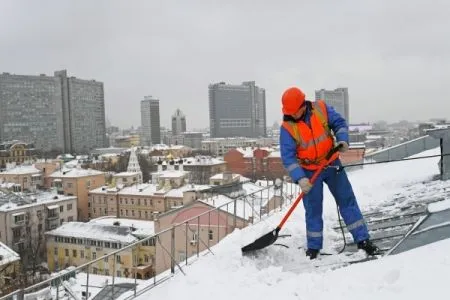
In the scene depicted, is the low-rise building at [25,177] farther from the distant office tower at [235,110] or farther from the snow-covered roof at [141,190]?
the distant office tower at [235,110]

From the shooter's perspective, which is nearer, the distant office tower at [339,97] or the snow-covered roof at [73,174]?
the snow-covered roof at [73,174]

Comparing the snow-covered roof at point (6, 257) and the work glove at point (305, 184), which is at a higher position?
the work glove at point (305, 184)

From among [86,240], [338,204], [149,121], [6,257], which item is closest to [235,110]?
[149,121]

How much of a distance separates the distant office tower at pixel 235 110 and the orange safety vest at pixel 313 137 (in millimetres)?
117348

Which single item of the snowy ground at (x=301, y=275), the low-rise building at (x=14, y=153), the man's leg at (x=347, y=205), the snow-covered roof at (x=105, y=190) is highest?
the man's leg at (x=347, y=205)

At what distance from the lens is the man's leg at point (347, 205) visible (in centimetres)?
404

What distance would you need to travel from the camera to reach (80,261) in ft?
112

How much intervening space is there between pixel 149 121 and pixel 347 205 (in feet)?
454

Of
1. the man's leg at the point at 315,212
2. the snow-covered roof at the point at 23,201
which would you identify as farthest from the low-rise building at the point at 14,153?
the man's leg at the point at 315,212

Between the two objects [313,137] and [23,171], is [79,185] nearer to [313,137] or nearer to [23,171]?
[23,171]

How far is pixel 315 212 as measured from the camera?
4.18m

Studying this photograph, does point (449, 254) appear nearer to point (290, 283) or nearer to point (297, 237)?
point (290, 283)

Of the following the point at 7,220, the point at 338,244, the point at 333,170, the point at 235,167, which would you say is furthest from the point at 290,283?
the point at 235,167

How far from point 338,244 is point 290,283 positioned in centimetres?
163
